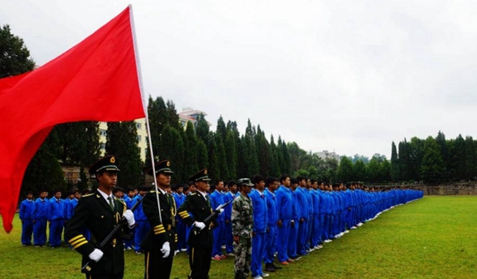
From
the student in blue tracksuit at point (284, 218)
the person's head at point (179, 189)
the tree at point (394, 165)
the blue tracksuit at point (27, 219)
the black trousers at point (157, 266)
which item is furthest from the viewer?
the tree at point (394, 165)

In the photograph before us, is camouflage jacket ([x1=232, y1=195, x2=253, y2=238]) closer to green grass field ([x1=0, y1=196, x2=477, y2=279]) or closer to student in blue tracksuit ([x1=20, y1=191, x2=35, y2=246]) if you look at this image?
green grass field ([x1=0, y1=196, x2=477, y2=279])

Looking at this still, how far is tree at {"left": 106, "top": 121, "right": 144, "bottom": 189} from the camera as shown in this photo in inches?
1657

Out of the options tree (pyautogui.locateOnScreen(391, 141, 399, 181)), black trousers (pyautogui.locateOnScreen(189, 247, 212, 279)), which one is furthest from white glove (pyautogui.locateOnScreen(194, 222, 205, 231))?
tree (pyautogui.locateOnScreen(391, 141, 399, 181))

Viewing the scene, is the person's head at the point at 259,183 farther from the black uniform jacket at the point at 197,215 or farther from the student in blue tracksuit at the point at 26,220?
the student in blue tracksuit at the point at 26,220

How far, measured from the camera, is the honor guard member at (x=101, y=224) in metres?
4.03

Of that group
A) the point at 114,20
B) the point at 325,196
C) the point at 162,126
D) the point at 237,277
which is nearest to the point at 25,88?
the point at 114,20

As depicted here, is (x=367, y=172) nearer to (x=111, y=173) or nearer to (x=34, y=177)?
(x=34, y=177)

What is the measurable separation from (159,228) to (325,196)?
8.65 meters

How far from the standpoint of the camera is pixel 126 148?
42562 mm

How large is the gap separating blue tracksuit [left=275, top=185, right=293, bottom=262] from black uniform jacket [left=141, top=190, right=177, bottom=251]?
4313 mm

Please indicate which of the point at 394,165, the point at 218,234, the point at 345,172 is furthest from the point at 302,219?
the point at 345,172

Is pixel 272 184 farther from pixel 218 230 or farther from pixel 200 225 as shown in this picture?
pixel 200 225

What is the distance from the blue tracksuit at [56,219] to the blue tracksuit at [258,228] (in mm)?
7919

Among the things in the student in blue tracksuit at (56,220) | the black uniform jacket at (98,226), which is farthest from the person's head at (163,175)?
the student in blue tracksuit at (56,220)
